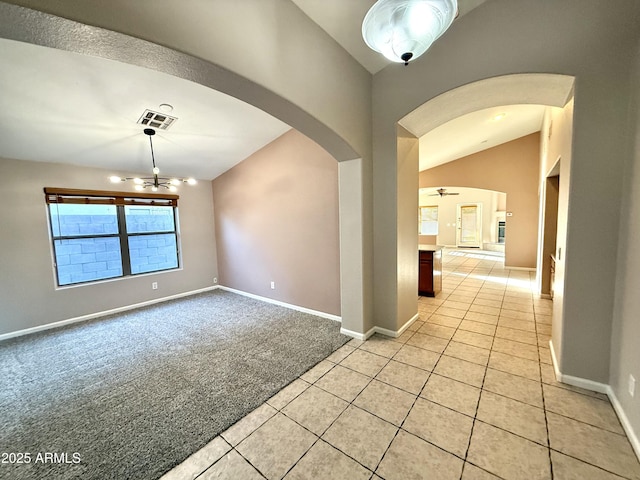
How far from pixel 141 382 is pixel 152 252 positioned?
326 cm

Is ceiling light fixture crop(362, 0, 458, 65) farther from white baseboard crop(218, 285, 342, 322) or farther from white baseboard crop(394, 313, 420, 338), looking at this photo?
white baseboard crop(218, 285, 342, 322)

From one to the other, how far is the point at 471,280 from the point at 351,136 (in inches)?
192

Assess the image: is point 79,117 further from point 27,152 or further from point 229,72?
point 229,72

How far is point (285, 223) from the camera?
423 centimetres

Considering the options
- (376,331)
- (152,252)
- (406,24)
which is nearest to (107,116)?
(152,252)

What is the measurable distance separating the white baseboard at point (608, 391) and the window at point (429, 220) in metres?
10.6

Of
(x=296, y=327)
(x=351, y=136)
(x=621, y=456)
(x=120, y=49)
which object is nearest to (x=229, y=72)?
(x=120, y=49)

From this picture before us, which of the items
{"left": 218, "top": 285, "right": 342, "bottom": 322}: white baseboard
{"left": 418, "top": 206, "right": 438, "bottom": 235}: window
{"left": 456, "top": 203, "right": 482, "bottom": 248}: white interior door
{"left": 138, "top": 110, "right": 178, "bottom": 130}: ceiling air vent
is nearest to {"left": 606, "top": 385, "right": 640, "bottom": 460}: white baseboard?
{"left": 218, "top": 285, "right": 342, "bottom": 322}: white baseboard

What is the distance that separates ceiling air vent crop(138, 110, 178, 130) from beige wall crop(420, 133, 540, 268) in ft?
25.3

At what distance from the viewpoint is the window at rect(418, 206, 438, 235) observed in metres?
12.3

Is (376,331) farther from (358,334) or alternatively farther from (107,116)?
(107,116)

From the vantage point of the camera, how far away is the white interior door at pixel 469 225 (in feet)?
37.1

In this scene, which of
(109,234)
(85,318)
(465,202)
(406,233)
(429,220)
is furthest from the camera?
(429,220)

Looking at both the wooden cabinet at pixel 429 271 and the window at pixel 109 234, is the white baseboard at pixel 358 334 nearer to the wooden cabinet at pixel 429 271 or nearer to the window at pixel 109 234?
the wooden cabinet at pixel 429 271
